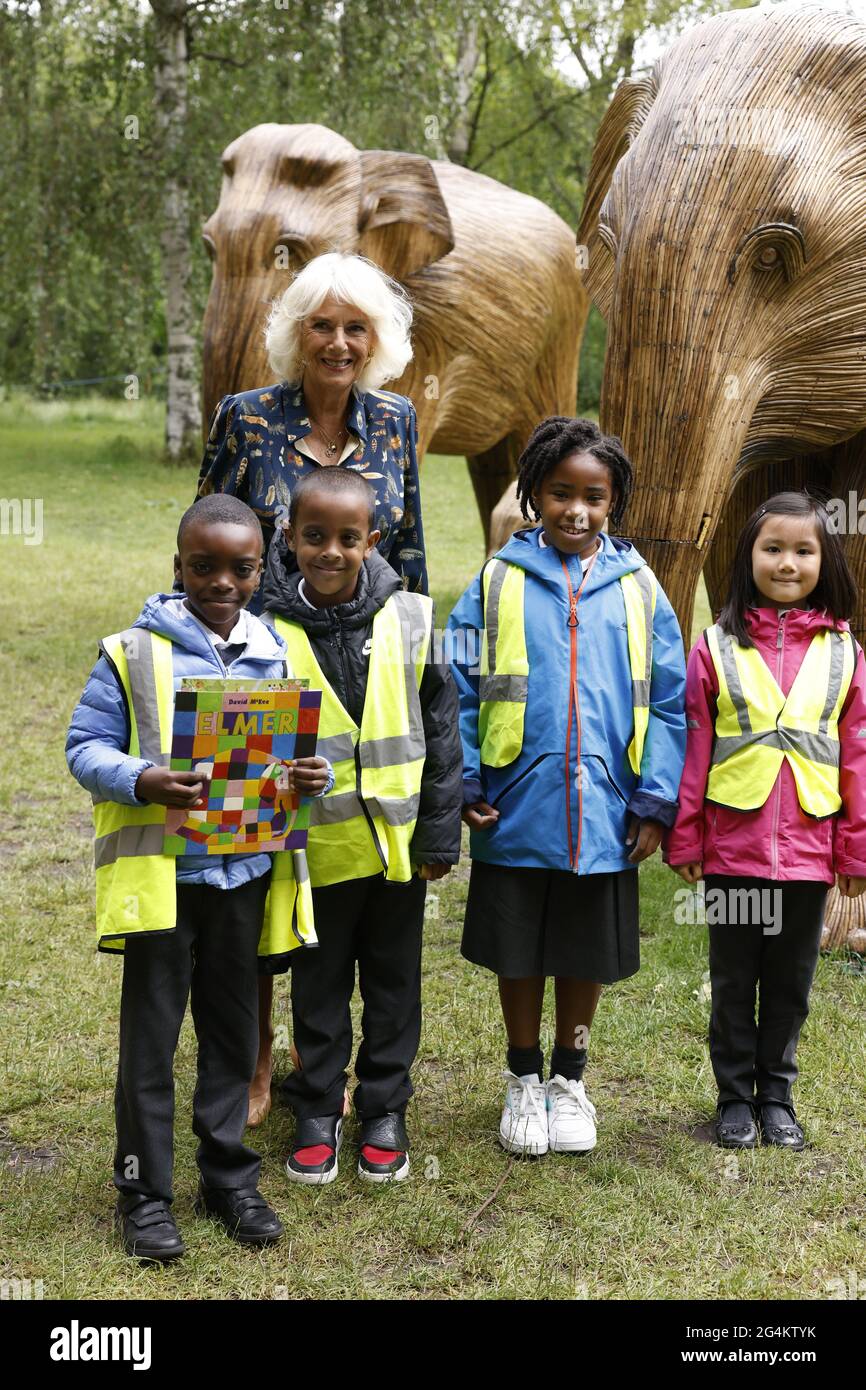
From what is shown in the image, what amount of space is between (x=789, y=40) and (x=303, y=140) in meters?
3.09

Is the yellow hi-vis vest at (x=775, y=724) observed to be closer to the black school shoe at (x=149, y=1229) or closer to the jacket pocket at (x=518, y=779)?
the jacket pocket at (x=518, y=779)

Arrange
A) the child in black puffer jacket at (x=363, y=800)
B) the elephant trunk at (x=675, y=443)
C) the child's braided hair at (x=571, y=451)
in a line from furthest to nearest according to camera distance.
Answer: the elephant trunk at (x=675, y=443) → the child's braided hair at (x=571, y=451) → the child in black puffer jacket at (x=363, y=800)

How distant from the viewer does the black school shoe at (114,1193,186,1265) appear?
2.73 meters

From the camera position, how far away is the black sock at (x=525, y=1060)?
130 inches

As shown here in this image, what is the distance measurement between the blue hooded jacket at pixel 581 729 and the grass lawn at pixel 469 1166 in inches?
28.4

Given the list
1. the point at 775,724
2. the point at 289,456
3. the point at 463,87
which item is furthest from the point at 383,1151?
the point at 463,87

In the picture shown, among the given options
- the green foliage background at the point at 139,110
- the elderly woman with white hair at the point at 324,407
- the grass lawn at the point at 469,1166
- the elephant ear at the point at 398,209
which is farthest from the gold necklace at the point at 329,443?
the green foliage background at the point at 139,110

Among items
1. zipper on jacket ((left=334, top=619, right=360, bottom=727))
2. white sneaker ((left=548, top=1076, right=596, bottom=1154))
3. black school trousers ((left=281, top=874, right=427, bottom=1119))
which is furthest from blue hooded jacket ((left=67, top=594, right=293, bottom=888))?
white sneaker ((left=548, top=1076, right=596, bottom=1154))

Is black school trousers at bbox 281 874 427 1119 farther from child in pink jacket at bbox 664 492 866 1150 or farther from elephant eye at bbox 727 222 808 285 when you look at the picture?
elephant eye at bbox 727 222 808 285

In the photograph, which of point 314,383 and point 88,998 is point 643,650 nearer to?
point 314,383

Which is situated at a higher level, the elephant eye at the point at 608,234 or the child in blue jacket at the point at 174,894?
the elephant eye at the point at 608,234

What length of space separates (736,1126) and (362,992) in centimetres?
94

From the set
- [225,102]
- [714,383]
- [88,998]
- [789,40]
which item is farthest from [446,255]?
[225,102]

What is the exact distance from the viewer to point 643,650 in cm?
313
